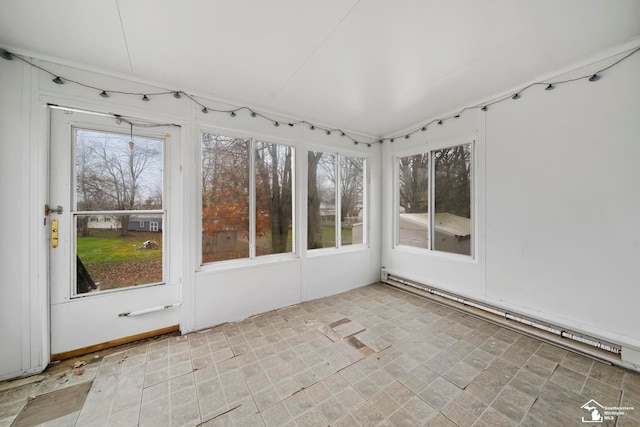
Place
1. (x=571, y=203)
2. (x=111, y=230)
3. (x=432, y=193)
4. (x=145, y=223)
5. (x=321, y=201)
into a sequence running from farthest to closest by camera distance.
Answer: (x=321, y=201), (x=432, y=193), (x=145, y=223), (x=111, y=230), (x=571, y=203)

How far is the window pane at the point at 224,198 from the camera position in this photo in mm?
2762

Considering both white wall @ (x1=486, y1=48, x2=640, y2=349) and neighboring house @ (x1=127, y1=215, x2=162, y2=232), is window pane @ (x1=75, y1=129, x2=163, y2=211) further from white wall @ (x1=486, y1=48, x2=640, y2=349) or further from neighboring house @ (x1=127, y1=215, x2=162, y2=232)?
white wall @ (x1=486, y1=48, x2=640, y2=349)

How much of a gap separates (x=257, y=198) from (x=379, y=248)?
243 centimetres

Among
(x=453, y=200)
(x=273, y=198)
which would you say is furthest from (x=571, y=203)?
(x=273, y=198)

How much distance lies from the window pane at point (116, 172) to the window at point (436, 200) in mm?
3533

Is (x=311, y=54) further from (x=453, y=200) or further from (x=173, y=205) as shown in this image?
(x=453, y=200)

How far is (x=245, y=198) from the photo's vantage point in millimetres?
3014

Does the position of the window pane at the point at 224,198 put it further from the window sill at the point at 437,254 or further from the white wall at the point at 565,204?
the white wall at the point at 565,204

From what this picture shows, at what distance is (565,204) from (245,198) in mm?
3465

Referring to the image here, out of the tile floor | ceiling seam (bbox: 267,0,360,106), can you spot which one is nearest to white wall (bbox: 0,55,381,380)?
the tile floor

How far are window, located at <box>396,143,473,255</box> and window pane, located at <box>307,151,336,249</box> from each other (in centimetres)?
121

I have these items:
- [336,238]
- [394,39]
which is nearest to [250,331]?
[336,238]

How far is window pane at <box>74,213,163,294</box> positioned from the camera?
2.23 meters

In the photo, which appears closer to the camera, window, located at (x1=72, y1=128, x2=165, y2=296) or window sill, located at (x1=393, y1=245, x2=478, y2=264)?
window, located at (x1=72, y1=128, x2=165, y2=296)
